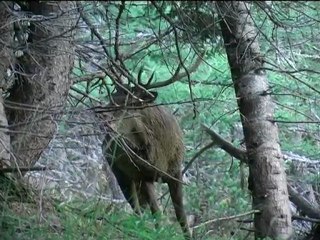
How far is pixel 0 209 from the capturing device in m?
6.01

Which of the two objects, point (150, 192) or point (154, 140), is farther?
point (150, 192)

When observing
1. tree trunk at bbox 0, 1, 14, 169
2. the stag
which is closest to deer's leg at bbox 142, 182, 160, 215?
the stag

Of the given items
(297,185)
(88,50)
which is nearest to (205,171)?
(297,185)

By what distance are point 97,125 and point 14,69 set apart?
932 mm

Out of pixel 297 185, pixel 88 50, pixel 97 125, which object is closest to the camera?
pixel 97 125

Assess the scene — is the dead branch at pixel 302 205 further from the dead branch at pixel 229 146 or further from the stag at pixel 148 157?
the stag at pixel 148 157

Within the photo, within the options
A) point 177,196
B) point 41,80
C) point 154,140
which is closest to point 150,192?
point 177,196

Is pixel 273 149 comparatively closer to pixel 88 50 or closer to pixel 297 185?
pixel 88 50

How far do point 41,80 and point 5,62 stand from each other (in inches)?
14.5

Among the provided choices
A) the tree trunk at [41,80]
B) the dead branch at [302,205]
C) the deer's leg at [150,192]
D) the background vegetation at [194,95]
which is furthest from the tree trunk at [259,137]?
the tree trunk at [41,80]

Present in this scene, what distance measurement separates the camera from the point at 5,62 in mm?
6566

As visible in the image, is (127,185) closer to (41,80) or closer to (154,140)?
(154,140)

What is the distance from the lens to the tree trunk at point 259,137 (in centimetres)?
830

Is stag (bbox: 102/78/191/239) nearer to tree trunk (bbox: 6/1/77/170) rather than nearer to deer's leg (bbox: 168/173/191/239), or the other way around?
deer's leg (bbox: 168/173/191/239)
